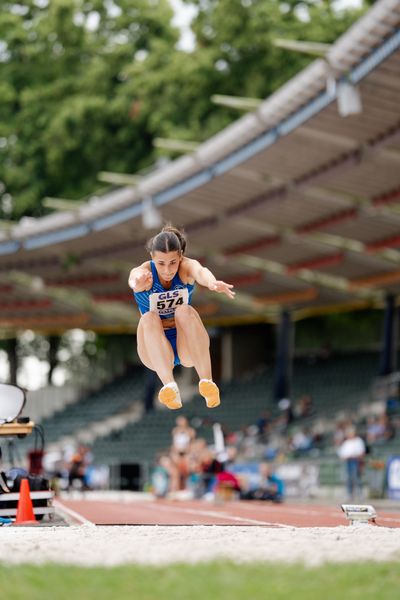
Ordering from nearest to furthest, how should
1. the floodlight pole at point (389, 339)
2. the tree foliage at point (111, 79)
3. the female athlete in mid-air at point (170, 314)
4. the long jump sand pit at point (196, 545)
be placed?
the long jump sand pit at point (196, 545), the female athlete in mid-air at point (170, 314), the floodlight pole at point (389, 339), the tree foliage at point (111, 79)

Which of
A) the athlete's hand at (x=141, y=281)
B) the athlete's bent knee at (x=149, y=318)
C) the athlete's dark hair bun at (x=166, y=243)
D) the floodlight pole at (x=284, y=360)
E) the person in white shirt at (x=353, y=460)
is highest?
the floodlight pole at (x=284, y=360)

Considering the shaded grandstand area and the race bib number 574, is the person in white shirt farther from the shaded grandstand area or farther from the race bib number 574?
the race bib number 574

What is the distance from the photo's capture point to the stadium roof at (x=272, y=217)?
81.1 ft

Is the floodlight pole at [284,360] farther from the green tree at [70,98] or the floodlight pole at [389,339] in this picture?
the green tree at [70,98]

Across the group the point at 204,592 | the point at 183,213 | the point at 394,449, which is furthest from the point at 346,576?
the point at 183,213

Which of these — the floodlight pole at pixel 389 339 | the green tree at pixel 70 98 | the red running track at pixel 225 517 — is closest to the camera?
the red running track at pixel 225 517

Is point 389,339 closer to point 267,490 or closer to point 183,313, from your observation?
point 267,490

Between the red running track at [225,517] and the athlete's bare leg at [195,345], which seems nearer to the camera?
the athlete's bare leg at [195,345]

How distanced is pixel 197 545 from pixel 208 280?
2.80 metres

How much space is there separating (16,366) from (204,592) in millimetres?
49133

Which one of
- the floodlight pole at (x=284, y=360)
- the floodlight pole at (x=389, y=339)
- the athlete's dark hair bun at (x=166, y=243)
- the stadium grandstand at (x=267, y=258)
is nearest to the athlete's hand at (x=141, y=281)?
the athlete's dark hair bun at (x=166, y=243)

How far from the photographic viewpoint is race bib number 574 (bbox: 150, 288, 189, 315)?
458 inches

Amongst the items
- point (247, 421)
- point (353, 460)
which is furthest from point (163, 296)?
point (247, 421)

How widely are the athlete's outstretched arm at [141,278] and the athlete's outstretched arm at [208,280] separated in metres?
0.37
